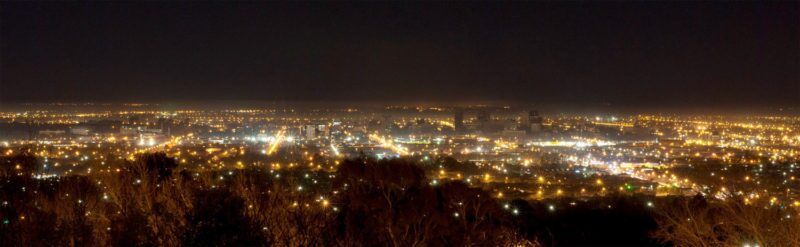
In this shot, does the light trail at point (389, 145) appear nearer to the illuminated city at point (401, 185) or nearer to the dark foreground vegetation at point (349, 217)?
the illuminated city at point (401, 185)

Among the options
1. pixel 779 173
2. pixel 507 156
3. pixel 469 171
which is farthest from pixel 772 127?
pixel 469 171

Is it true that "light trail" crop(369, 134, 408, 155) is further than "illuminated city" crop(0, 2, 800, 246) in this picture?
Yes

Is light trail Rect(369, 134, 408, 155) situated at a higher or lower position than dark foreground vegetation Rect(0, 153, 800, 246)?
lower

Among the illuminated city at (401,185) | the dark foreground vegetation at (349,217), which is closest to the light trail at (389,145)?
the illuminated city at (401,185)

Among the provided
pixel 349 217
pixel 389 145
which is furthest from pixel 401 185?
pixel 389 145

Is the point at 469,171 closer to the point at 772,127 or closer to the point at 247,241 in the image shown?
the point at 247,241

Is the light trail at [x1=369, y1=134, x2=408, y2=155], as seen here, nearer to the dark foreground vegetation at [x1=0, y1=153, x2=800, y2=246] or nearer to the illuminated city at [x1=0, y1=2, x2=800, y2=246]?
the illuminated city at [x1=0, y1=2, x2=800, y2=246]

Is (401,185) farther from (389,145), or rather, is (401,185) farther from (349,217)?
(389,145)

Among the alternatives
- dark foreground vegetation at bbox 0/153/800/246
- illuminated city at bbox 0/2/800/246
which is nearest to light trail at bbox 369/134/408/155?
illuminated city at bbox 0/2/800/246
